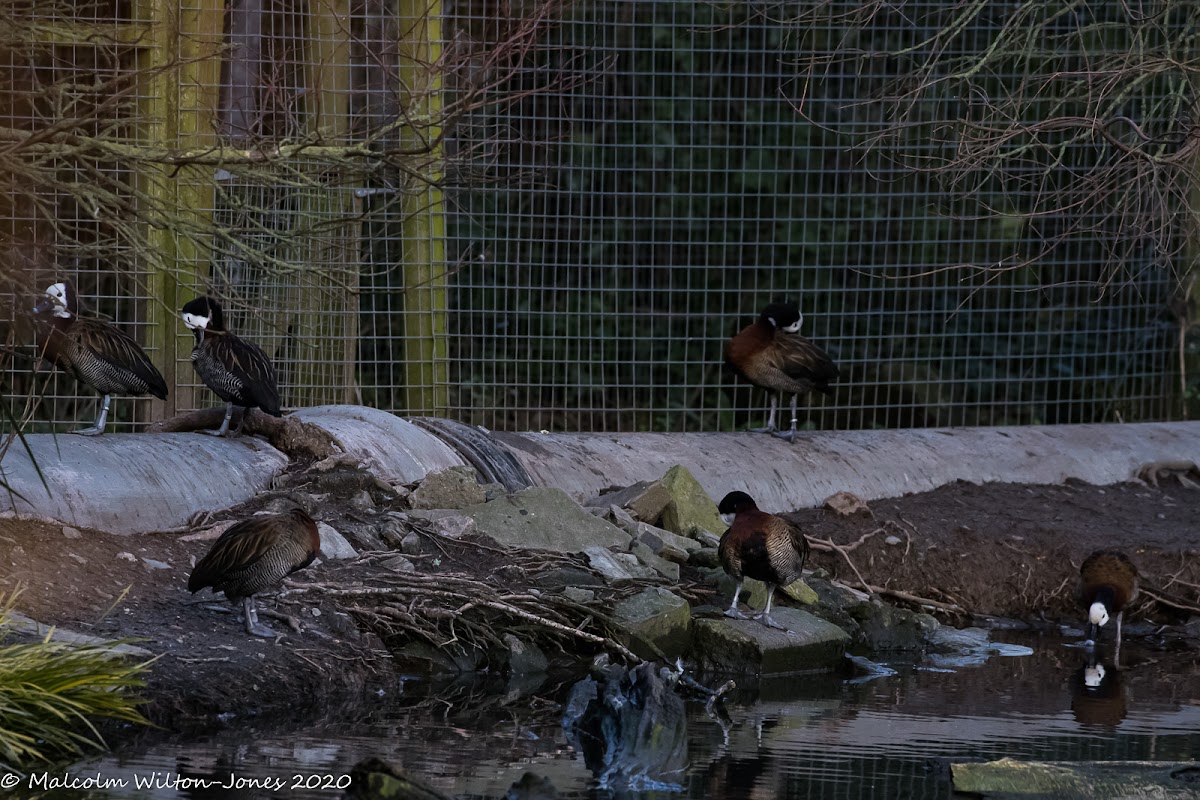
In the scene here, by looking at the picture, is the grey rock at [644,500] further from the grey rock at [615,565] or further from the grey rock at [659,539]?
the grey rock at [615,565]

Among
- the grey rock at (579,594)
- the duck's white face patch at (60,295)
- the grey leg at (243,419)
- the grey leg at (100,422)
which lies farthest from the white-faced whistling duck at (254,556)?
the duck's white face patch at (60,295)

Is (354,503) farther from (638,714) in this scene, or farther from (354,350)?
(638,714)

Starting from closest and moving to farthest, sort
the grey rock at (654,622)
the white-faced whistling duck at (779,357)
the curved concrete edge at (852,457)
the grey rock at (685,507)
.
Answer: the grey rock at (654,622), the grey rock at (685,507), the curved concrete edge at (852,457), the white-faced whistling duck at (779,357)

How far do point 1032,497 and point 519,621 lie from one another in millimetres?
4022

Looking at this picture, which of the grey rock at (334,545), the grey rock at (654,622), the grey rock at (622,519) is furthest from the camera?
the grey rock at (622,519)

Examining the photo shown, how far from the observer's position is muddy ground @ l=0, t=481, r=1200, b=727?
5.73 metres

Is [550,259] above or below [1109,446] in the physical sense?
above

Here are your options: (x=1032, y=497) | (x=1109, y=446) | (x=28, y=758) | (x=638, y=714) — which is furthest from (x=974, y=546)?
(x=28, y=758)

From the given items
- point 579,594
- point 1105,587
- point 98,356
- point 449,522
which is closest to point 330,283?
point 98,356

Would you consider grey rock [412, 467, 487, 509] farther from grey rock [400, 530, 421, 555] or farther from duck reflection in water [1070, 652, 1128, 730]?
duck reflection in water [1070, 652, 1128, 730]

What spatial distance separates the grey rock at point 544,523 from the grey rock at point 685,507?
54 cm

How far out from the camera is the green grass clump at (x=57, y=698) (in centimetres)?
475

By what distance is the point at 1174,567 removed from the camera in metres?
8.74

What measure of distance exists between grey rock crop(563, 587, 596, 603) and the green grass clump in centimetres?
223
